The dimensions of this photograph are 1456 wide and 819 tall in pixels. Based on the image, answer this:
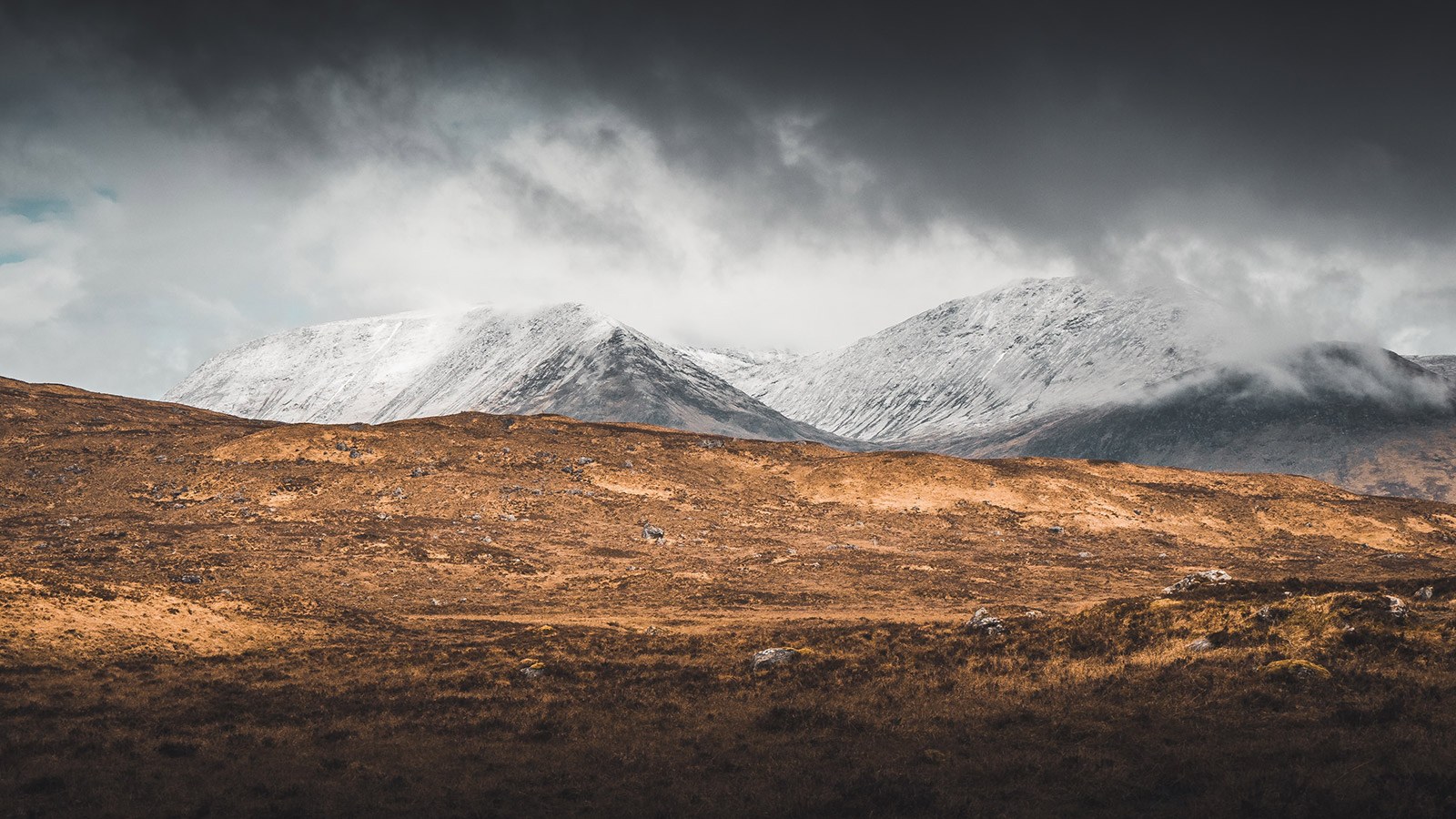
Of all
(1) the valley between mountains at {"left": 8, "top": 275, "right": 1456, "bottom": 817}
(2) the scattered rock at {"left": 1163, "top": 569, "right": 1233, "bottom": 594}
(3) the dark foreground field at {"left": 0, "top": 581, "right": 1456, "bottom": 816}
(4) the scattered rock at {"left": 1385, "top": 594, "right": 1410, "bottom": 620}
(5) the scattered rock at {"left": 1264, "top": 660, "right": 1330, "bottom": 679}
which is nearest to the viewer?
(3) the dark foreground field at {"left": 0, "top": 581, "right": 1456, "bottom": 816}

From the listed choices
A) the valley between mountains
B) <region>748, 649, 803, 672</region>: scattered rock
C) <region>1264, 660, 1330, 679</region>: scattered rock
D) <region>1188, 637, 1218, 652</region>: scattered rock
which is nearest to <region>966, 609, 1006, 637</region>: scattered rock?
the valley between mountains

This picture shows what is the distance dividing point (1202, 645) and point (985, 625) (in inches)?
455

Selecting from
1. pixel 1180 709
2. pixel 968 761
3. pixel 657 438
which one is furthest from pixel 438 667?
pixel 657 438

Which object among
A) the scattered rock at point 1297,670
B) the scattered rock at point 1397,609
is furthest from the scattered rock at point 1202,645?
the scattered rock at point 1397,609

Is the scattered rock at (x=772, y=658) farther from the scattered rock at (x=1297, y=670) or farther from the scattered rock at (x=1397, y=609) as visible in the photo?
the scattered rock at (x=1397, y=609)

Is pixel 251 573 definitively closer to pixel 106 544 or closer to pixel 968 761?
pixel 106 544

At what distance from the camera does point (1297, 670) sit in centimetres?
2723

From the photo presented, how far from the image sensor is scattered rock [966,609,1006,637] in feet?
136

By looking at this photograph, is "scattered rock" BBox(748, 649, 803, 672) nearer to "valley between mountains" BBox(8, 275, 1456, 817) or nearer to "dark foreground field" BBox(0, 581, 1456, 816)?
"valley between mountains" BBox(8, 275, 1456, 817)

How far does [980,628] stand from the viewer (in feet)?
139

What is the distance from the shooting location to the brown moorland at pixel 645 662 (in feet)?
69.2

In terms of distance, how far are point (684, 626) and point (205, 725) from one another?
89.1 feet

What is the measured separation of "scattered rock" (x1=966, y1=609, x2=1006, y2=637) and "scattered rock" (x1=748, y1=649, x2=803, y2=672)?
10.4 meters

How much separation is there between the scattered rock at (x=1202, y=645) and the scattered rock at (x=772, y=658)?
15683 mm
